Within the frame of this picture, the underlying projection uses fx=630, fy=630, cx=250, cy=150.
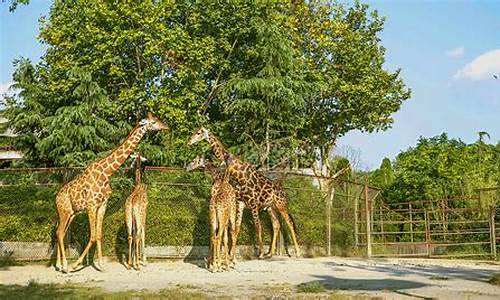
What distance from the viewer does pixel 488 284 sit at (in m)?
10.0

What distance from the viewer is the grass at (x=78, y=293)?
8867 millimetres

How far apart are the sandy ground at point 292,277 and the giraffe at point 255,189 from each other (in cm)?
Result: 98

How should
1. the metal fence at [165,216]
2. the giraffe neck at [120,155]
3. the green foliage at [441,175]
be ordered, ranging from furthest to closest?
1. the green foliage at [441,175]
2. the metal fence at [165,216]
3. the giraffe neck at [120,155]

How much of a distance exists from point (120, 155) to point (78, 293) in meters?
4.77

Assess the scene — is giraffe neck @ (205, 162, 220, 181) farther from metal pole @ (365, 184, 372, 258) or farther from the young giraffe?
metal pole @ (365, 184, 372, 258)

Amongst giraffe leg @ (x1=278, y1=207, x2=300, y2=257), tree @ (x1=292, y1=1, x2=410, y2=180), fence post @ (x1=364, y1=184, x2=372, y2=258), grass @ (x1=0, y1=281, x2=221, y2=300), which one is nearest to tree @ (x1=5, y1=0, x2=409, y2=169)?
tree @ (x1=292, y1=1, x2=410, y2=180)

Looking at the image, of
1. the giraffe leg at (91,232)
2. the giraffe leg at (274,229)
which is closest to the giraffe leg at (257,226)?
the giraffe leg at (274,229)

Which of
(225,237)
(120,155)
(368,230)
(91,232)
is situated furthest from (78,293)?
(368,230)

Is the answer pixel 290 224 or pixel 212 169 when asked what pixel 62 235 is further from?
pixel 290 224

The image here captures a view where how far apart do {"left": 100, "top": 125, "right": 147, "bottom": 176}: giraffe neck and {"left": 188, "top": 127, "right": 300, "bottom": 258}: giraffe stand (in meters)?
1.46

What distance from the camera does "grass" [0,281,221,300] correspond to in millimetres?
8867

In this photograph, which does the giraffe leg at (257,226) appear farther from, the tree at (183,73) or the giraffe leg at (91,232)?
the tree at (183,73)

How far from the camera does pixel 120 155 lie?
1368 cm

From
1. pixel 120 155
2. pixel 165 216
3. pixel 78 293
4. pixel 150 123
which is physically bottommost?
pixel 78 293
